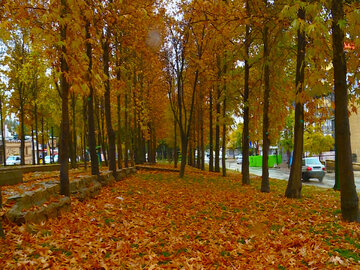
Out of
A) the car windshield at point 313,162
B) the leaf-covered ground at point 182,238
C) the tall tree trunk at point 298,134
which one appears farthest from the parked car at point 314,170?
the leaf-covered ground at point 182,238

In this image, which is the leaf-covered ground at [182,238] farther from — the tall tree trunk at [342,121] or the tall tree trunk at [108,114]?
the tall tree trunk at [108,114]

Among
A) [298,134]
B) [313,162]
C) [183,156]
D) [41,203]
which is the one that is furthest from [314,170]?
[41,203]

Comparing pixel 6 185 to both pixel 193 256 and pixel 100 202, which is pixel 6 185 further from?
pixel 193 256

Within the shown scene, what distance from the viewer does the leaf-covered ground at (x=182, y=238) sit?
414cm

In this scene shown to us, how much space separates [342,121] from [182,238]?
4428 mm

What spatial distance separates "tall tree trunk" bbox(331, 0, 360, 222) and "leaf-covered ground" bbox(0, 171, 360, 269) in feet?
1.59

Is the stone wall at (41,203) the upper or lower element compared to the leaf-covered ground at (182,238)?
upper

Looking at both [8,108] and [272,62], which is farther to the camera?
[8,108]

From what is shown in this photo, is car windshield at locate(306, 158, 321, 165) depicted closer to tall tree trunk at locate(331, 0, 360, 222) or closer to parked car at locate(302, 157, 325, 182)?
parked car at locate(302, 157, 325, 182)

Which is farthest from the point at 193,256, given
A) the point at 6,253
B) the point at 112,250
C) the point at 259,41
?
the point at 259,41

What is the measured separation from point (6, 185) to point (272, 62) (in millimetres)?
10423

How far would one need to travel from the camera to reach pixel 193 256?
15.2ft

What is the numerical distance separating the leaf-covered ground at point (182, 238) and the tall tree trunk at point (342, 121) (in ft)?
1.59

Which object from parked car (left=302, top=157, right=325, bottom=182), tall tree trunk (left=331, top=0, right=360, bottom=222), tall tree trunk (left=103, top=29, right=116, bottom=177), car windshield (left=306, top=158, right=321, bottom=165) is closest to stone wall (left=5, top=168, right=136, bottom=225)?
tall tree trunk (left=103, top=29, right=116, bottom=177)
